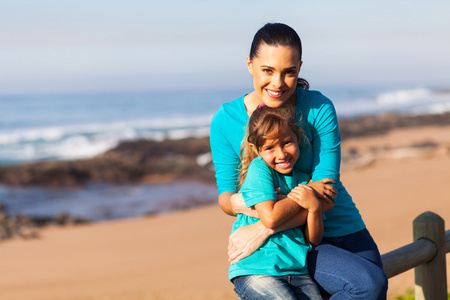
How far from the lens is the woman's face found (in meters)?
2.54

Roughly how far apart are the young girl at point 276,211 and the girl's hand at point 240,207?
Answer: 4cm

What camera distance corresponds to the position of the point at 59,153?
70.8 feet

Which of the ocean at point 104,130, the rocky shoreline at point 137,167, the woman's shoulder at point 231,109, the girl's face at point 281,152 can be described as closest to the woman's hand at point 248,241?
the girl's face at point 281,152

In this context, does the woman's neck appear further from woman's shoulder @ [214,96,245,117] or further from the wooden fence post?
the wooden fence post

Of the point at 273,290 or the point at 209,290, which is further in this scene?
the point at 209,290

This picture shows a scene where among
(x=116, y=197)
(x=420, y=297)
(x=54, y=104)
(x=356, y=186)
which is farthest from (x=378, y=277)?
(x=54, y=104)

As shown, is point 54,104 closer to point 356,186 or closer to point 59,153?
point 59,153

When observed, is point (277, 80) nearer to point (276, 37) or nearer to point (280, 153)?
point (276, 37)

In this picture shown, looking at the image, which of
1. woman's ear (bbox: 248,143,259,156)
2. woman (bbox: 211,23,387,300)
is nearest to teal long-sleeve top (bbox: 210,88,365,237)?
woman (bbox: 211,23,387,300)

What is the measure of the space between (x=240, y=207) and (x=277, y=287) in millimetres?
429

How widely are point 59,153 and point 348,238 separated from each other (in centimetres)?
2023

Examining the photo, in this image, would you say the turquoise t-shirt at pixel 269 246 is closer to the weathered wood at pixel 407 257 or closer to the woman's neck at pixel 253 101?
the woman's neck at pixel 253 101

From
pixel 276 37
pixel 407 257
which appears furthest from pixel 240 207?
pixel 407 257

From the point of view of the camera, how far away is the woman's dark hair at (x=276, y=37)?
254 cm
